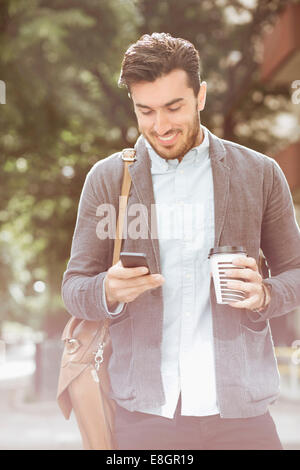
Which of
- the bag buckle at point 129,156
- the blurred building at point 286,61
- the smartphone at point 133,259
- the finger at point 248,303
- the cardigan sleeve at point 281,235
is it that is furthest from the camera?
the blurred building at point 286,61

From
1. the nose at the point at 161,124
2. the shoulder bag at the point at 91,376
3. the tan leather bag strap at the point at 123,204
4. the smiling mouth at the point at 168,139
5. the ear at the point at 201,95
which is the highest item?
the ear at the point at 201,95

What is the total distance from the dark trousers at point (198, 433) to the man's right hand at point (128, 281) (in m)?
0.41

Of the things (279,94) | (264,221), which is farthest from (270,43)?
(264,221)

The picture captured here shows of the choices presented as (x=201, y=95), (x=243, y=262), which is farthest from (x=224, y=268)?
(x=201, y=95)

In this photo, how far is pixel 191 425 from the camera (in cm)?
204

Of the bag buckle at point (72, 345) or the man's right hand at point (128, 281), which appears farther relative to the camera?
the bag buckle at point (72, 345)

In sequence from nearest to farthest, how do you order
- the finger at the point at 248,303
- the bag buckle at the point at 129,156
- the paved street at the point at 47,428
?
the finger at the point at 248,303
the bag buckle at the point at 129,156
the paved street at the point at 47,428

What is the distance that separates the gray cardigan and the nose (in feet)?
0.48

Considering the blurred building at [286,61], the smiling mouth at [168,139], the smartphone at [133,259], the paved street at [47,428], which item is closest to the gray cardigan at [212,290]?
the smiling mouth at [168,139]

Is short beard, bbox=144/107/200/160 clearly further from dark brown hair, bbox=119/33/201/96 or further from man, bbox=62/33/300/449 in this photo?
dark brown hair, bbox=119/33/201/96

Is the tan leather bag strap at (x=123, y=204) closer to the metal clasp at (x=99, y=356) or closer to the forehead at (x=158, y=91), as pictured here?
the metal clasp at (x=99, y=356)

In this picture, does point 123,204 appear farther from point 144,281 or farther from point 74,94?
point 74,94

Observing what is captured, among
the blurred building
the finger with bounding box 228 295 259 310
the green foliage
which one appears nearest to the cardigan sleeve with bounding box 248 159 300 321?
the finger with bounding box 228 295 259 310

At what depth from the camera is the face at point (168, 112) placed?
218 cm
